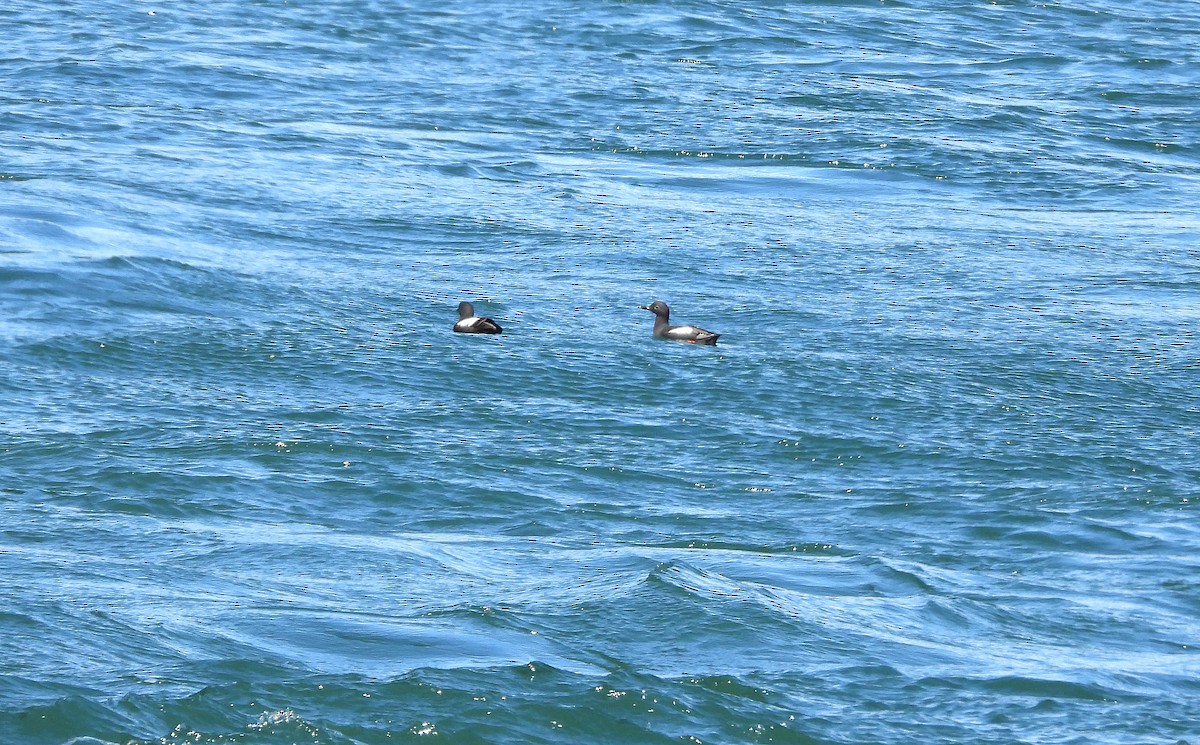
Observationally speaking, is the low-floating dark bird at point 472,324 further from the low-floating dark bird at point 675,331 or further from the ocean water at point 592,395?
the low-floating dark bird at point 675,331

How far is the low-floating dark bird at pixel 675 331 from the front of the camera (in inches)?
497

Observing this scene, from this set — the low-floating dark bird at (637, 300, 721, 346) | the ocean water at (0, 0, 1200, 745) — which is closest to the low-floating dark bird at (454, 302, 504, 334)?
the ocean water at (0, 0, 1200, 745)

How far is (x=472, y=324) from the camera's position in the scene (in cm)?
1266

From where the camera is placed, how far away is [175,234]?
1536 centimetres

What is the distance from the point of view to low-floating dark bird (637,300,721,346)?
41.4 ft

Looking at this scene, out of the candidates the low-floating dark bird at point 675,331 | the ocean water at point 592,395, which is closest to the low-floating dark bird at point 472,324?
the ocean water at point 592,395

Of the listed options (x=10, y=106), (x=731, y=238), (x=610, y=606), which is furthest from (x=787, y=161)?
(x=610, y=606)

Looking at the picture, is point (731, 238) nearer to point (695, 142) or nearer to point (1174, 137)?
point (695, 142)

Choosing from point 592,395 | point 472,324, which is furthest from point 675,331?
point 472,324

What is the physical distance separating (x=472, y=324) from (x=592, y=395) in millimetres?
1272

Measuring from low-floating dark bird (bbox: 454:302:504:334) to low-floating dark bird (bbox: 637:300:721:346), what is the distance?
106 cm

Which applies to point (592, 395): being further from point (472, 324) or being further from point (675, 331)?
point (472, 324)

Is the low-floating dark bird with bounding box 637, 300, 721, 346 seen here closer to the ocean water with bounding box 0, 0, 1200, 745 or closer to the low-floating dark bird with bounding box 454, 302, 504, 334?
the ocean water with bounding box 0, 0, 1200, 745

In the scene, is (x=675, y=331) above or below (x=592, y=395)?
above
